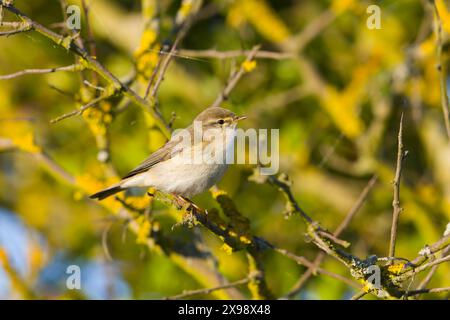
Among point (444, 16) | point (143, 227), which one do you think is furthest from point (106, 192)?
point (444, 16)

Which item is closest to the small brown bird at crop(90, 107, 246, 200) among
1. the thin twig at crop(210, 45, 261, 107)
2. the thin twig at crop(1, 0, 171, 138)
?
the thin twig at crop(210, 45, 261, 107)

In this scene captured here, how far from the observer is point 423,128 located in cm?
745

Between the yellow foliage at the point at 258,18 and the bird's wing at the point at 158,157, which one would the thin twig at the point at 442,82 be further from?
the yellow foliage at the point at 258,18

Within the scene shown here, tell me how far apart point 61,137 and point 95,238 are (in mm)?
1483

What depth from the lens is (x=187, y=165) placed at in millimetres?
4867

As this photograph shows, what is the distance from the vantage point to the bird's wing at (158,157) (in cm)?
509

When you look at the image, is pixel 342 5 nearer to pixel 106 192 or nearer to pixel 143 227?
pixel 106 192

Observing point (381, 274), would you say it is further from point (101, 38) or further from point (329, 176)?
point (101, 38)

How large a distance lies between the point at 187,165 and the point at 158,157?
1.33 ft

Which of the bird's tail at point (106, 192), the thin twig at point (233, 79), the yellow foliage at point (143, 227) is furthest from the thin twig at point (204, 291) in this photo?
the thin twig at point (233, 79)
